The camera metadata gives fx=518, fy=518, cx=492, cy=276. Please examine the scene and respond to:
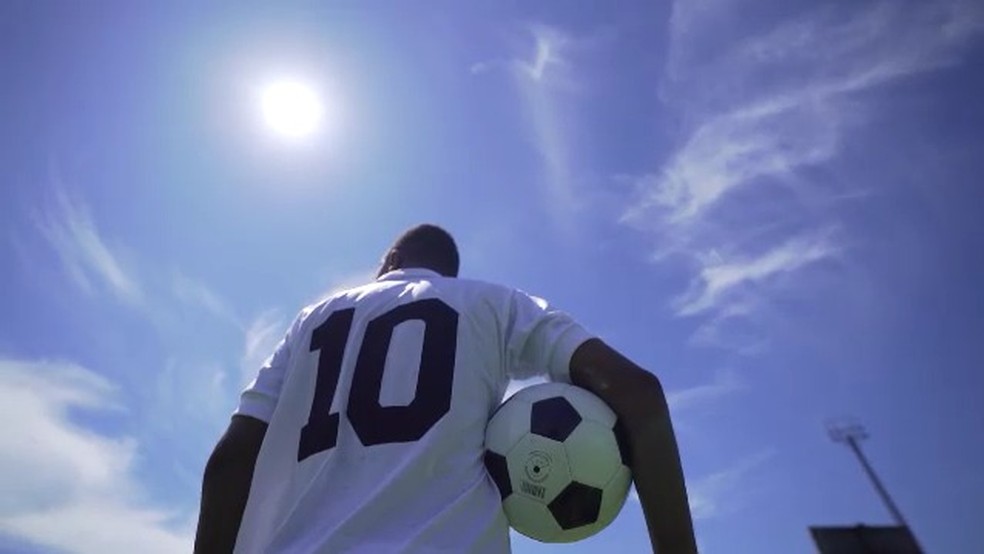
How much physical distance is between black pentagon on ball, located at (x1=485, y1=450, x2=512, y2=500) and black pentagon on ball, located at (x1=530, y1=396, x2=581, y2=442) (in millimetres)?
187

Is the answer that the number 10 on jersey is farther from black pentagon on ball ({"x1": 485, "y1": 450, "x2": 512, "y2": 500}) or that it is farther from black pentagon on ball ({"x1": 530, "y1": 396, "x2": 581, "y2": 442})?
black pentagon on ball ({"x1": 530, "y1": 396, "x2": 581, "y2": 442})

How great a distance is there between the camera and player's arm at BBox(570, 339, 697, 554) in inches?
65.0

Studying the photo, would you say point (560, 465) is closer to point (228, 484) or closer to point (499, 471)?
point (499, 471)

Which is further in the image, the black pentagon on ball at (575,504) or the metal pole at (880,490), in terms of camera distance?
the metal pole at (880,490)

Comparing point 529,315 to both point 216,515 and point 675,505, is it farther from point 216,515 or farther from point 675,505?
point 216,515

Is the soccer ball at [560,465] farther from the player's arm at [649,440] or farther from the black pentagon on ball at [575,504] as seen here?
the player's arm at [649,440]

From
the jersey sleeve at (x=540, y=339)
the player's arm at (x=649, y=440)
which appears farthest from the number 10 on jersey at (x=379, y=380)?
the player's arm at (x=649, y=440)

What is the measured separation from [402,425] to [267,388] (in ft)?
2.97

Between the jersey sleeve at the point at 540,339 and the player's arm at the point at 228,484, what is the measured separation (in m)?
1.18

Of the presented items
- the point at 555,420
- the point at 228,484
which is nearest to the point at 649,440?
the point at 555,420

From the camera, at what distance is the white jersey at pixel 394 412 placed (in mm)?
1687

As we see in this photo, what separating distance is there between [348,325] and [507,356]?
0.74 metres

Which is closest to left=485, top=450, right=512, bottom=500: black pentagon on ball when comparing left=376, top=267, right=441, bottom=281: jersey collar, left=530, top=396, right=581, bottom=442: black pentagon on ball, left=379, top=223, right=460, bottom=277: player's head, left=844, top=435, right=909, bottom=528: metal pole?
left=530, top=396, right=581, bottom=442: black pentagon on ball

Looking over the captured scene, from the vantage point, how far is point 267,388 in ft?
7.97
